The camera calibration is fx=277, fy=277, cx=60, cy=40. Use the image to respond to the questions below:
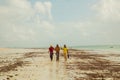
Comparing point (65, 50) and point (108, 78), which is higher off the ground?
point (65, 50)

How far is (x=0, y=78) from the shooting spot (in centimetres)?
1866

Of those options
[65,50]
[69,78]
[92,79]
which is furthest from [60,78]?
[65,50]

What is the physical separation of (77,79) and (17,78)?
13.3ft

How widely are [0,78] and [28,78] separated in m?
1.89

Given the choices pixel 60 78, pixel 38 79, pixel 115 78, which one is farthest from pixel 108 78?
pixel 38 79

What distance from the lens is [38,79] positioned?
18250mm

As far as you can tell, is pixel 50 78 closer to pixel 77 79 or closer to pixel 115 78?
pixel 77 79

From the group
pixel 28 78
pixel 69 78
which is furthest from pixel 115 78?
pixel 28 78

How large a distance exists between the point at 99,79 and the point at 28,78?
4.74 m

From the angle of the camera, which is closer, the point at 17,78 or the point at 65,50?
the point at 17,78

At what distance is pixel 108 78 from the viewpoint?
18.9m

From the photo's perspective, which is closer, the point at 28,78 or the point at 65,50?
the point at 28,78

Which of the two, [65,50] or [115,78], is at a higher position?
[65,50]

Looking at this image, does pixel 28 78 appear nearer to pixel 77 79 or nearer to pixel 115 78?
pixel 77 79
